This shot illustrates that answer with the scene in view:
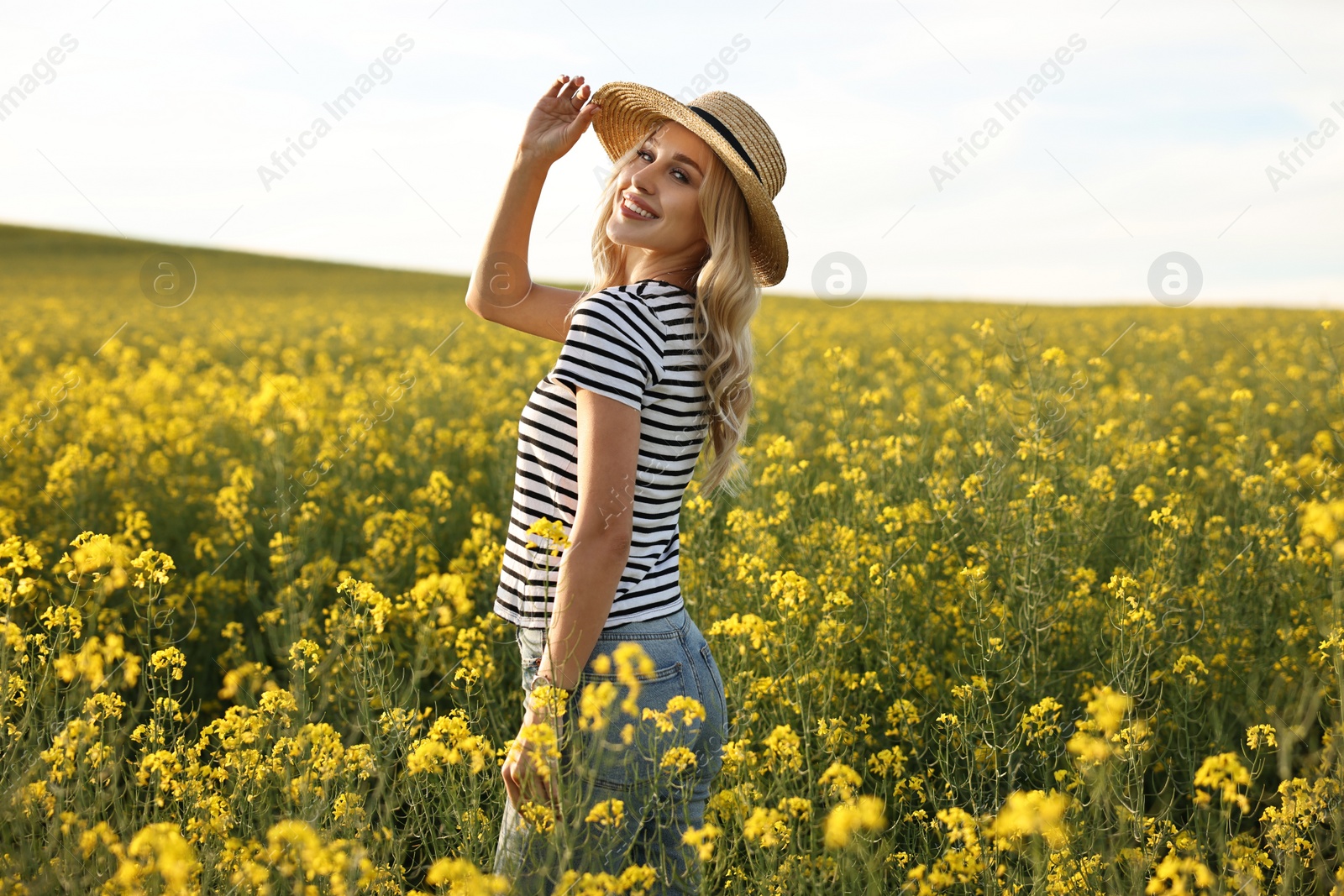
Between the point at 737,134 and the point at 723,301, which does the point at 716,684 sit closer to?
the point at 723,301

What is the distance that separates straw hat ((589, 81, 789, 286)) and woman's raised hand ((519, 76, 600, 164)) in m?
0.05

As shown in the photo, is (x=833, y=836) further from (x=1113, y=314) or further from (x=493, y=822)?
(x=1113, y=314)

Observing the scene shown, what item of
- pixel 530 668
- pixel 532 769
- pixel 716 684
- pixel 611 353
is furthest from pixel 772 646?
pixel 611 353

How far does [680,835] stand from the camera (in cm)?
185

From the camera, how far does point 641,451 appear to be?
1.74 meters

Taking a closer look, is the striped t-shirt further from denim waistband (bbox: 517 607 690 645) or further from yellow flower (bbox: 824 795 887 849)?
yellow flower (bbox: 824 795 887 849)

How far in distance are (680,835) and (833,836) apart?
0.44 metres

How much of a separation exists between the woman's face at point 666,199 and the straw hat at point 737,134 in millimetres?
42

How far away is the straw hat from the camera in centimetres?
185

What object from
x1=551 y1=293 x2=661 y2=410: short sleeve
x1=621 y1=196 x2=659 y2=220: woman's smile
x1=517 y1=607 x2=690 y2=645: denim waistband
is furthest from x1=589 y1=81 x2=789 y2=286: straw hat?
x1=517 y1=607 x2=690 y2=645: denim waistband

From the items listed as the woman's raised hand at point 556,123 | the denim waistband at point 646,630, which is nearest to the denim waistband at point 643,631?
the denim waistband at point 646,630

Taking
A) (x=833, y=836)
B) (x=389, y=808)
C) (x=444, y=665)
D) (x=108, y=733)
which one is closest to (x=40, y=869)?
(x=389, y=808)

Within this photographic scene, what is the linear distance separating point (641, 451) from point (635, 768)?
590 millimetres

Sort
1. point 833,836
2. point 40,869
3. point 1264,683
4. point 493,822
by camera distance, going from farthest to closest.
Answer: point 1264,683 → point 493,822 → point 40,869 → point 833,836
